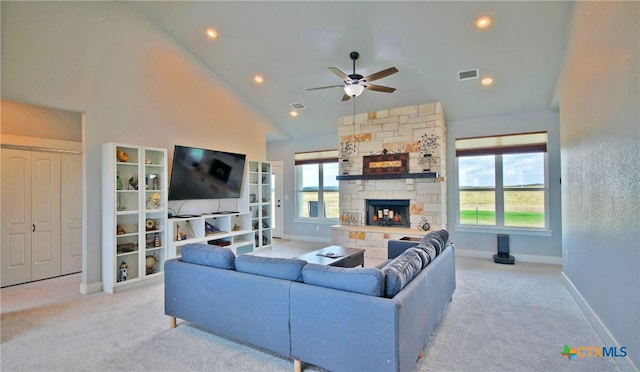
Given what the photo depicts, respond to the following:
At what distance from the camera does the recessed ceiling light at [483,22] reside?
12.6 feet

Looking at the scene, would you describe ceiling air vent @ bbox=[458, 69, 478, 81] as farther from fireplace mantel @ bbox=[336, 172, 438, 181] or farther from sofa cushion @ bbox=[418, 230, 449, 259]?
sofa cushion @ bbox=[418, 230, 449, 259]

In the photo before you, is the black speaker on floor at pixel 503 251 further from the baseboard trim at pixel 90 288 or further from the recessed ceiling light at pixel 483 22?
the baseboard trim at pixel 90 288

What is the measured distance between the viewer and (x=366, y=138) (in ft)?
21.3

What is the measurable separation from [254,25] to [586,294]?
5299 mm

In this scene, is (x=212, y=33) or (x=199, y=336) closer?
(x=199, y=336)

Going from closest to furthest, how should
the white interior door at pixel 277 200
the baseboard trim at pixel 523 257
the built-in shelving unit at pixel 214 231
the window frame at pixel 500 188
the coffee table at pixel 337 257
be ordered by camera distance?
the coffee table at pixel 337 257
the built-in shelving unit at pixel 214 231
the baseboard trim at pixel 523 257
the window frame at pixel 500 188
the white interior door at pixel 277 200

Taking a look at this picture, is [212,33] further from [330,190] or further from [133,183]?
[330,190]

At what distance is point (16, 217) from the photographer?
14.4 ft

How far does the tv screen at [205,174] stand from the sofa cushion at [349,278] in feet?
12.0

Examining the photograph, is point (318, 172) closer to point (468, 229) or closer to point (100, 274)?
point (468, 229)

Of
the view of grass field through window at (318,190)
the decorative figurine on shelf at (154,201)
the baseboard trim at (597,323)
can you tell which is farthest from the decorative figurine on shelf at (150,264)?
the baseboard trim at (597,323)

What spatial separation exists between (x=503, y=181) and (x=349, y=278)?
5.13 metres

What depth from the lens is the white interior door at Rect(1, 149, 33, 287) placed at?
4293mm

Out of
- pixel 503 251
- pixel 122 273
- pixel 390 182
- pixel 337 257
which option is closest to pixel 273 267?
pixel 337 257
